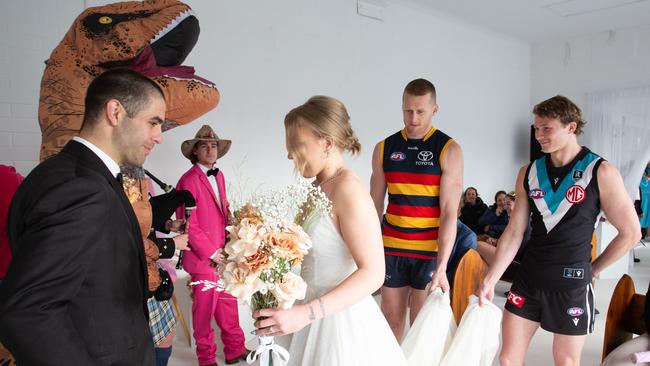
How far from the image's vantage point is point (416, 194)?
251 cm

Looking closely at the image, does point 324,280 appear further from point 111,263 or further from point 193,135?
point 193,135

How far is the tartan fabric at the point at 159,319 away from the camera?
1.96 m

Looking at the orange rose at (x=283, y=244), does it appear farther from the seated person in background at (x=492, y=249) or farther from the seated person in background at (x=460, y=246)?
the seated person in background at (x=492, y=249)

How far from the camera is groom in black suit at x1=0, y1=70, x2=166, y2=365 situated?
0.92 m

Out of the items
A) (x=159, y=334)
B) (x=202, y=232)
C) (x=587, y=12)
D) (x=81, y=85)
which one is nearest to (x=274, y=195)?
(x=81, y=85)

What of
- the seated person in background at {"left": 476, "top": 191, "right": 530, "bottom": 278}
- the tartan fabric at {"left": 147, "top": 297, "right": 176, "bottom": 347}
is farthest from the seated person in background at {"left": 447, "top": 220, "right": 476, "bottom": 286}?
the tartan fabric at {"left": 147, "top": 297, "right": 176, "bottom": 347}

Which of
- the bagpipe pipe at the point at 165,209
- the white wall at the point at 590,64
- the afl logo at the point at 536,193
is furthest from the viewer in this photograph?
the white wall at the point at 590,64

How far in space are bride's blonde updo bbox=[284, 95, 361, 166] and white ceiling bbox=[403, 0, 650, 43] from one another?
→ 16.5 ft

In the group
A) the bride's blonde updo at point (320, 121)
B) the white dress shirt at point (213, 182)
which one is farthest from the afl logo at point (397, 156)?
the white dress shirt at point (213, 182)

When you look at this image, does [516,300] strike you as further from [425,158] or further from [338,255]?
[338,255]

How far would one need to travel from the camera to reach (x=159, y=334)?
2029 mm

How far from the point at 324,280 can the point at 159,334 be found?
965 mm

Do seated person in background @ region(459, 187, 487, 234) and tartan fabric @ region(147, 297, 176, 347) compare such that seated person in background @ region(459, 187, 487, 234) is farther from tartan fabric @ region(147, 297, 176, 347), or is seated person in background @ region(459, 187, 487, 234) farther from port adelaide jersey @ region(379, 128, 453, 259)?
tartan fabric @ region(147, 297, 176, 347)

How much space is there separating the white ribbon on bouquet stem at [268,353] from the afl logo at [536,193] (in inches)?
59.5
